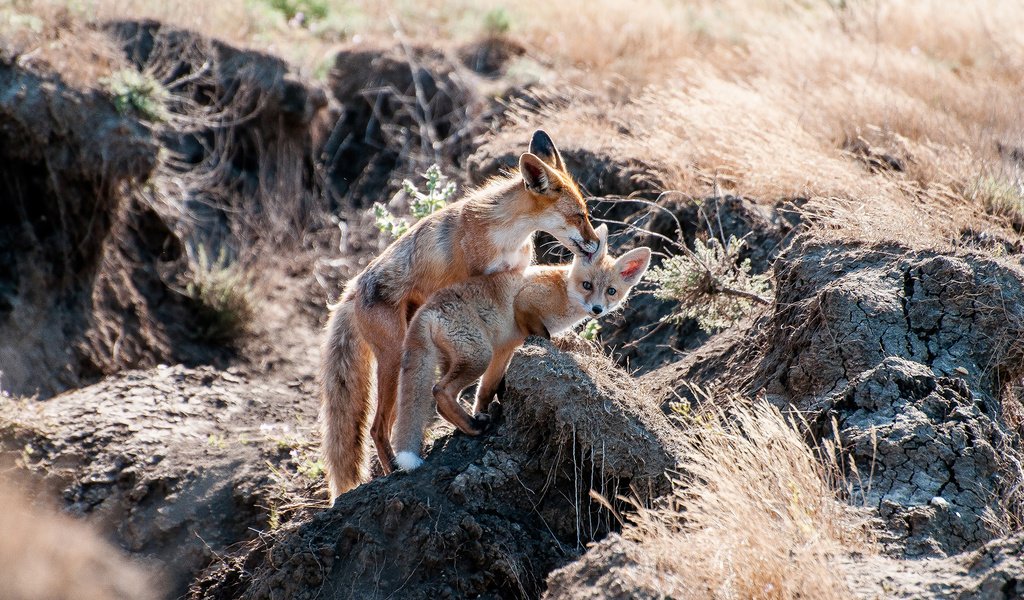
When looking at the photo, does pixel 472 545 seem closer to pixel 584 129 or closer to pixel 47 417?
pixel 47 417

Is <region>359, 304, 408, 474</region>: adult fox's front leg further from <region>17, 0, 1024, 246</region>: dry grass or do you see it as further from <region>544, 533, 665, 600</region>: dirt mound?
<region>17, 0, 1024, 246</region>: dry grass

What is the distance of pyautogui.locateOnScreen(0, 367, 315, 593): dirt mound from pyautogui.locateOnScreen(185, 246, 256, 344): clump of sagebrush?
387cm

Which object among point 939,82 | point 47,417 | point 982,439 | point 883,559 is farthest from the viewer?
point 939,82

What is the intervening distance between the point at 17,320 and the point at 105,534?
472cm

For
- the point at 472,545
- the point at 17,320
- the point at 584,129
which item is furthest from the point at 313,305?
the point at 472,545

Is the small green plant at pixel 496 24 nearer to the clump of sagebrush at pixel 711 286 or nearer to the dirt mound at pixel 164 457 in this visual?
the dirt mound at pixel 164 457

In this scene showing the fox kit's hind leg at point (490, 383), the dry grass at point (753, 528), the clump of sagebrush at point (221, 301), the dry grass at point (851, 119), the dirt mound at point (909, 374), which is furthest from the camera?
the clump of sagebrush at point (221, 301)

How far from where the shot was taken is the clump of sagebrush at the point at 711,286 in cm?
870

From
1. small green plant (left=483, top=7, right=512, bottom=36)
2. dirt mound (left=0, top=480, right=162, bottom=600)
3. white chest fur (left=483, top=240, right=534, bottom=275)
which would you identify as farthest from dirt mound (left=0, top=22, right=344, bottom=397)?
white chest fur (left=483, top=240, right=534, bottom=275)

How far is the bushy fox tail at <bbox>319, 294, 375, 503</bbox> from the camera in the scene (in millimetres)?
7707

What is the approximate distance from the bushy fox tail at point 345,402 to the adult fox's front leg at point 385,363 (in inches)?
8.1

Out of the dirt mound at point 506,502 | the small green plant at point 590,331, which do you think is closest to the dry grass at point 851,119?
the small green plant at point 590,331

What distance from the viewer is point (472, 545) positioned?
6480mm

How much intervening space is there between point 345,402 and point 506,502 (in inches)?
69.9
